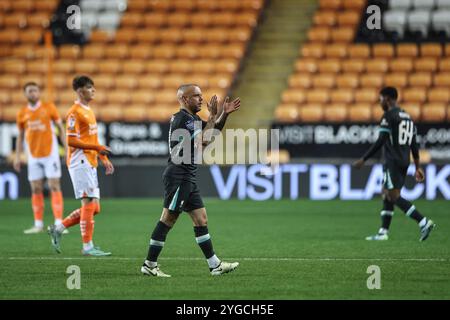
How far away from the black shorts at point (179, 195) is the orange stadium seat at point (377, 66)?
51.8ft

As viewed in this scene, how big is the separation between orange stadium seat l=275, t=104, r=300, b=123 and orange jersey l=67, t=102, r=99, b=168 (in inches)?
436

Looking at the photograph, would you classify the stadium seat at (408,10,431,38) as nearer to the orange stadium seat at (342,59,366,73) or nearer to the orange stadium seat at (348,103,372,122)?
the orange stadium seat at (342,59,366,73)

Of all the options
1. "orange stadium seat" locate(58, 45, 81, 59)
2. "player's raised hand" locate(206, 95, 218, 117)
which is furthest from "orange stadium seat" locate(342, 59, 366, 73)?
"player's raised hand" locate(206, 95, 218, 117)

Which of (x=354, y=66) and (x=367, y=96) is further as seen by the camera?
(x=354, y=66)

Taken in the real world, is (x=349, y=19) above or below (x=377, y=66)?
above

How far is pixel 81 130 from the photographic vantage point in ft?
36.2

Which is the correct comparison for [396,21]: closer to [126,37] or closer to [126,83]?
[126,83]

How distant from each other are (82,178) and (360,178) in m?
9.94

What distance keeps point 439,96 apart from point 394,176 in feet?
35.9

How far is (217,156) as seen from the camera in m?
21.1

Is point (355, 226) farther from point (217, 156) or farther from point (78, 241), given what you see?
point (217, 156)

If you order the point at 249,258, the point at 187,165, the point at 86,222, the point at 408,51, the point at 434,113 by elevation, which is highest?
the point at 408,51

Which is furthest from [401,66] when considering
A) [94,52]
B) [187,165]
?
[187,165]
